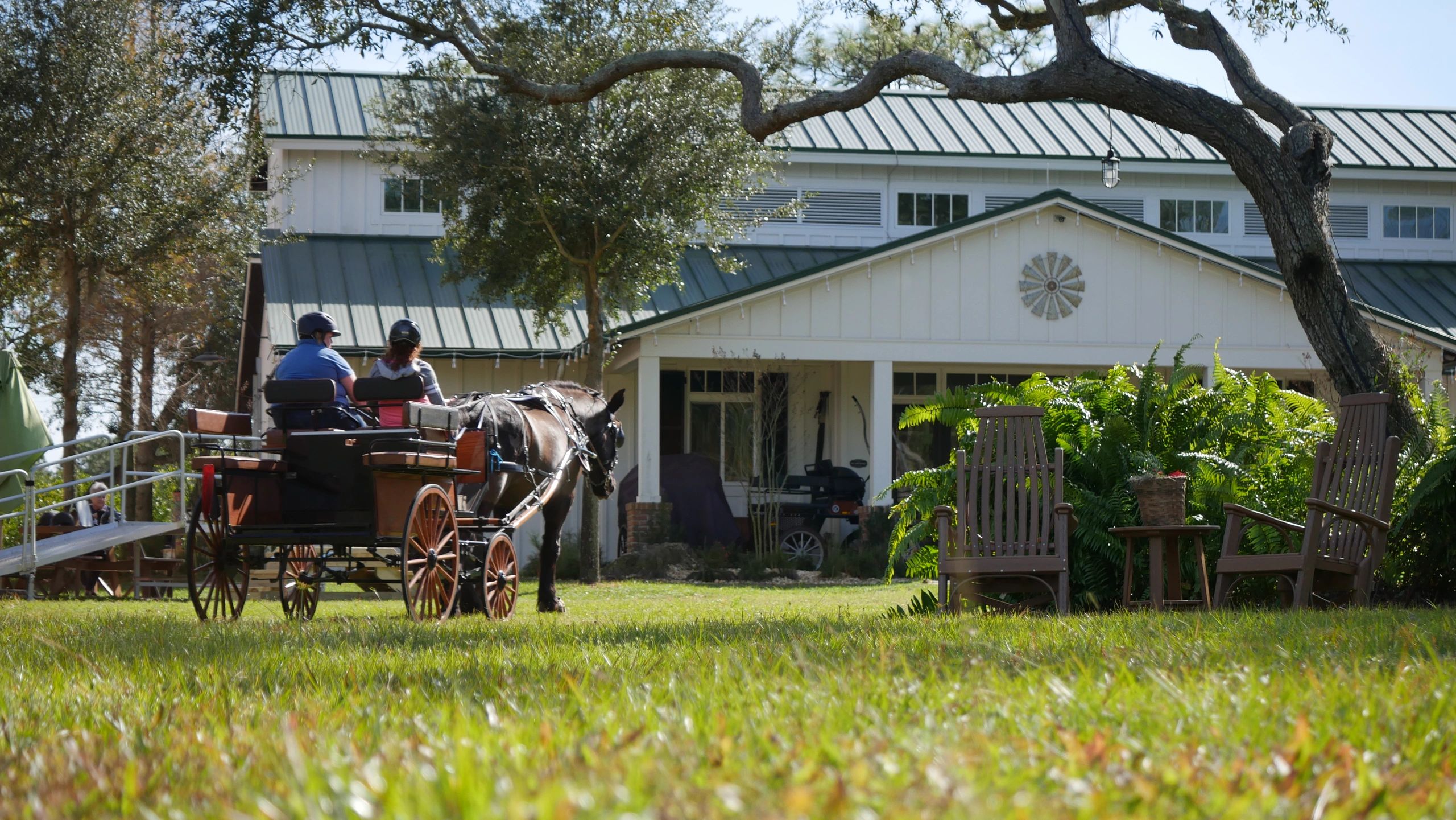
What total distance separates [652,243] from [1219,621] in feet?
43.0

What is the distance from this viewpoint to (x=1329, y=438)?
9.68 metres

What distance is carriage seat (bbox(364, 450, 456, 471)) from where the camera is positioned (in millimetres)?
8375

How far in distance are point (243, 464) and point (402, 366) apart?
138 cm

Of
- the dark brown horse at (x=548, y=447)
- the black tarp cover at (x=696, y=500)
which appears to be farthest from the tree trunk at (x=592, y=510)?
Answer: the dark brown horse at (x=548, y=447)

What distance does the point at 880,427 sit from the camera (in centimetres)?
2194

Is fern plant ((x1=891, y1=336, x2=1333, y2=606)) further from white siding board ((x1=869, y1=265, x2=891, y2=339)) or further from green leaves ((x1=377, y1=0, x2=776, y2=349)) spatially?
white siding board ((x1=869, y1=265, x2=891, y2=339))

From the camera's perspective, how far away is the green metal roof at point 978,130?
26359mm

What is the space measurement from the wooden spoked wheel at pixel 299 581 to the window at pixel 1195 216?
20934 mm

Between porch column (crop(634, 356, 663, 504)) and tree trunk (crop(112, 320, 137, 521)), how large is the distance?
14645 millimetres

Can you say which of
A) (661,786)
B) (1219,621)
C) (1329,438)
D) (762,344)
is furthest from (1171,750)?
(762,344)

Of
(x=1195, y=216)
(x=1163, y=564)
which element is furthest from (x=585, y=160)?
(x=1195, y=216)

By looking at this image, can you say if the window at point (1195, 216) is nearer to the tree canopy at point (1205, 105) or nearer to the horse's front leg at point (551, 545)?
the tree canopy at point (1205, 105)

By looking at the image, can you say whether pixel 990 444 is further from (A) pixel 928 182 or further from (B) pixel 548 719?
(A) pixel 928 182

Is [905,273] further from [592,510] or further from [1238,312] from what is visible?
[592,510]
